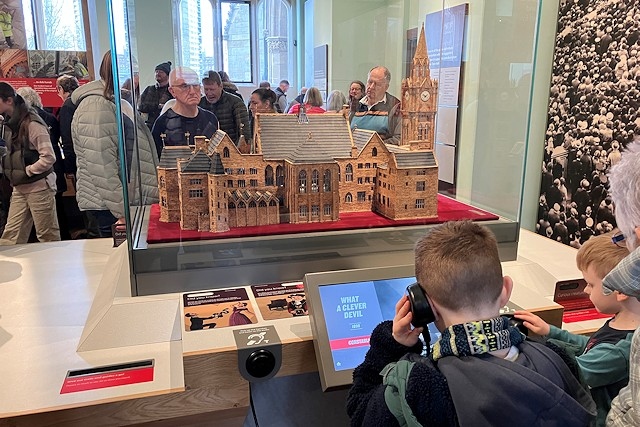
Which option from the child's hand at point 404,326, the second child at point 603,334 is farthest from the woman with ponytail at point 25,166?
the second child at point 603,334

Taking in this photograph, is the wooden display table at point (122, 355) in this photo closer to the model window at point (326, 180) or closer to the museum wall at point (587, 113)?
the model window at point (326, 180)

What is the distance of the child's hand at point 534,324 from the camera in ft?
3.79

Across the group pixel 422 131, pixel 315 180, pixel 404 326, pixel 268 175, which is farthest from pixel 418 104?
pixel 404 326

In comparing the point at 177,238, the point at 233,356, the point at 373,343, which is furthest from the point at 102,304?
the point at 373,343

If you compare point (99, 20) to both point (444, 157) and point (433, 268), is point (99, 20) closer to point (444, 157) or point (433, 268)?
point (444, 157)

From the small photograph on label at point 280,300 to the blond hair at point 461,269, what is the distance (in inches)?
23.0

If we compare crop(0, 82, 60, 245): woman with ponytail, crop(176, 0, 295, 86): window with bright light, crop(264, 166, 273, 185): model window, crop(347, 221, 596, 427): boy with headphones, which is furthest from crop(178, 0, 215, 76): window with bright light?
crop(0, 82, 60, 245): woman with ponytail

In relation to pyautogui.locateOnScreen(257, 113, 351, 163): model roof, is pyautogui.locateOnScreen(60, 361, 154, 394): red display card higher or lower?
lower

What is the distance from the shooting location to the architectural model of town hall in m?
1.59

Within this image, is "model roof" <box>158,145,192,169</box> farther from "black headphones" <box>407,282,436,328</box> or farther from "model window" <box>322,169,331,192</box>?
"black headphones" <box>407,282,436,328</box>

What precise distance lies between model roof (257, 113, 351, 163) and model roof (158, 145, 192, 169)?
23 centimetres

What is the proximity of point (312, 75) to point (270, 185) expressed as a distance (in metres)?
0.40

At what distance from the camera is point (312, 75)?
68.4 inches

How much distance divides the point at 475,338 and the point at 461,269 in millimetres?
113
